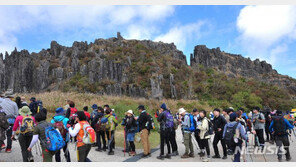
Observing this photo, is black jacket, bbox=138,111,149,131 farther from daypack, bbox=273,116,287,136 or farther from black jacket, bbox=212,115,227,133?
daypack, bbox=273,116,287,136

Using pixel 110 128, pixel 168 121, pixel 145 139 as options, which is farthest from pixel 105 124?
pixel 168 121

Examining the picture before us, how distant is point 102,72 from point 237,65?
75.7 metres

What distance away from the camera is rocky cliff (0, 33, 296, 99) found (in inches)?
1751

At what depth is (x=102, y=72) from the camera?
4984cm

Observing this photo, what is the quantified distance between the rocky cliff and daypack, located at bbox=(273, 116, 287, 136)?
99.0 ft

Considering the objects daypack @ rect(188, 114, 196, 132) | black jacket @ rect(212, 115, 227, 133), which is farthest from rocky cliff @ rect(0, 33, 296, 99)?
black jacket @ rect(212, 115, 227, 133)

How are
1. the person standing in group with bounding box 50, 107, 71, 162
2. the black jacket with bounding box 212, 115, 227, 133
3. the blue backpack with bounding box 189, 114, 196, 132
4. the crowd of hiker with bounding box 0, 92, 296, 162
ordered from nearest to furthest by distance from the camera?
1. the crowd of hiker with bounding box 0, 92, 296, 162
2. the person standing in group with bounding box 50, 107, 71, 162
3. the black jacket with bounding box 212, 115, 227, 133
4. the blue backpack with bounding box 189, 114, 196, 132

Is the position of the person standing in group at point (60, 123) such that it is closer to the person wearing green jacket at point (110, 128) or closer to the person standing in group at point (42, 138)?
the person standing in group at point (42, 138)

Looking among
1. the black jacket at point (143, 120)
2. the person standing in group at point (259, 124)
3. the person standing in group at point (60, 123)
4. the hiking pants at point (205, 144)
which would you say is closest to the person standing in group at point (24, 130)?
the person standing in group at point (60, 123)

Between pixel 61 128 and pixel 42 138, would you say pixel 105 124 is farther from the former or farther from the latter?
pixel 42 138

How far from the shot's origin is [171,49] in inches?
2977

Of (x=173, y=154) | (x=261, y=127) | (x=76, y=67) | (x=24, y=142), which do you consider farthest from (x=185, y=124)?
(x=76, y=67)

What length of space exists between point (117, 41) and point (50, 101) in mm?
52381

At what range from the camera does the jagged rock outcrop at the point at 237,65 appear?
91.9 meters
